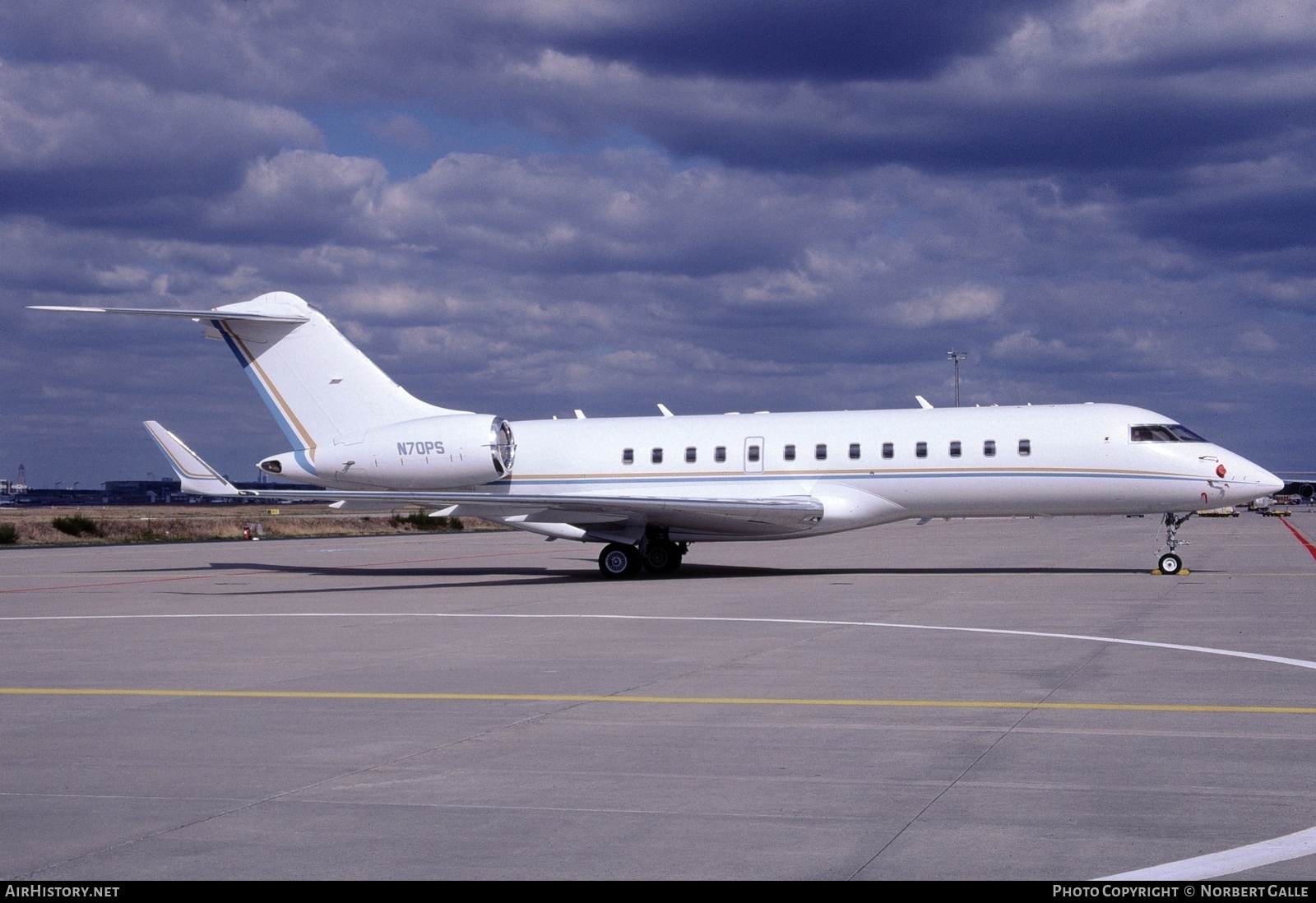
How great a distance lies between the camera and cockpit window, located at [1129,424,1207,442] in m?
23.5

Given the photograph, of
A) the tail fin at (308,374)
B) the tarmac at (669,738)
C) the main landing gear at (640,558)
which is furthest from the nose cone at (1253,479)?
the tail fin at (308,374)

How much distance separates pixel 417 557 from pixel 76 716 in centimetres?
2540

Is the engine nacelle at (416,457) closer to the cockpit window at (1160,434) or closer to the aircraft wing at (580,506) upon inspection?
the aircraft wing at (580,506)

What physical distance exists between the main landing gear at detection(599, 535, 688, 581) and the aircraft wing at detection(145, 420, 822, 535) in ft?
2.03

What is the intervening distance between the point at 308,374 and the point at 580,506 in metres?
7.15

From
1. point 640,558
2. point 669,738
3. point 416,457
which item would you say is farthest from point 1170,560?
point 669,738

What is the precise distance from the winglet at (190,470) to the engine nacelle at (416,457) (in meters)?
2.39

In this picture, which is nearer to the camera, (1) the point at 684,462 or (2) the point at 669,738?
(2) the point at 669,738

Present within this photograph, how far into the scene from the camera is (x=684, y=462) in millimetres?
26000

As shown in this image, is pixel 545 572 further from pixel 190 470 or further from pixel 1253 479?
pixel 1253 479

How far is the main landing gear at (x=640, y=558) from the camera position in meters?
25.6

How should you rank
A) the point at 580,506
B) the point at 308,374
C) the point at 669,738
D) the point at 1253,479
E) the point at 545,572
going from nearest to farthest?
the point at 669,738, the point at 1253,479, the point at 580,506, the point at 308,374, the point at 545,572

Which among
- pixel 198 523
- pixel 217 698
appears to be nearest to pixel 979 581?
pixel 217 698
